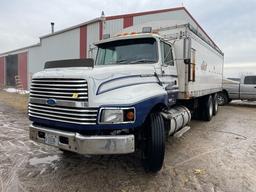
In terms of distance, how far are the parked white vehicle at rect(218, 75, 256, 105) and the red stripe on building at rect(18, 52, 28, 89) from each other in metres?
18.4

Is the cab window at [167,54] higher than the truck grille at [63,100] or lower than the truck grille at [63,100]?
higher

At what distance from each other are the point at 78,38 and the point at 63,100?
1374 cm

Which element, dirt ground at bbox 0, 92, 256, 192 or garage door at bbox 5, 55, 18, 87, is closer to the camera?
dirt ground at bbox 0, 92, 256, 192

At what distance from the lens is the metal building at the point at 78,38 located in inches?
549

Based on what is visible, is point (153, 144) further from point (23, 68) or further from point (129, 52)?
point (23, 68)

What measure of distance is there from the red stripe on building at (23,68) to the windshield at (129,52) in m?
21.4

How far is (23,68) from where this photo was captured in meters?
26.5

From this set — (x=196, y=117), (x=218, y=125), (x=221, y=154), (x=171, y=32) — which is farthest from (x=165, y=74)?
(x=196, y=117)

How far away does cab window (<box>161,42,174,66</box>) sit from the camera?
568cm

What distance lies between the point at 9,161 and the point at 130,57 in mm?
3224

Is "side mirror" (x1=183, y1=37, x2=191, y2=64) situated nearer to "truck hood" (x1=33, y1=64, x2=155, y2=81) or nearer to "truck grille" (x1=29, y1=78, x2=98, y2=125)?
"truck hood" (x1=33, y1=64, x2=155, y2=81)

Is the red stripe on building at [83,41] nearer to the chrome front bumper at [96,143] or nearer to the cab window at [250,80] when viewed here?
the cab window at [250,80]

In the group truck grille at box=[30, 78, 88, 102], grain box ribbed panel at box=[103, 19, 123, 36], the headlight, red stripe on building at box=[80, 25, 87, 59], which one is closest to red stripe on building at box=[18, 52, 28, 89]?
red stripe on building at box=[80, 25, 87, 59]

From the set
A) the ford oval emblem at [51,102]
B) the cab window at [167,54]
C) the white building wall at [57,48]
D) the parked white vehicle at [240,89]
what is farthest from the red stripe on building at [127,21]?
the ford oval emblem at [51,102]
